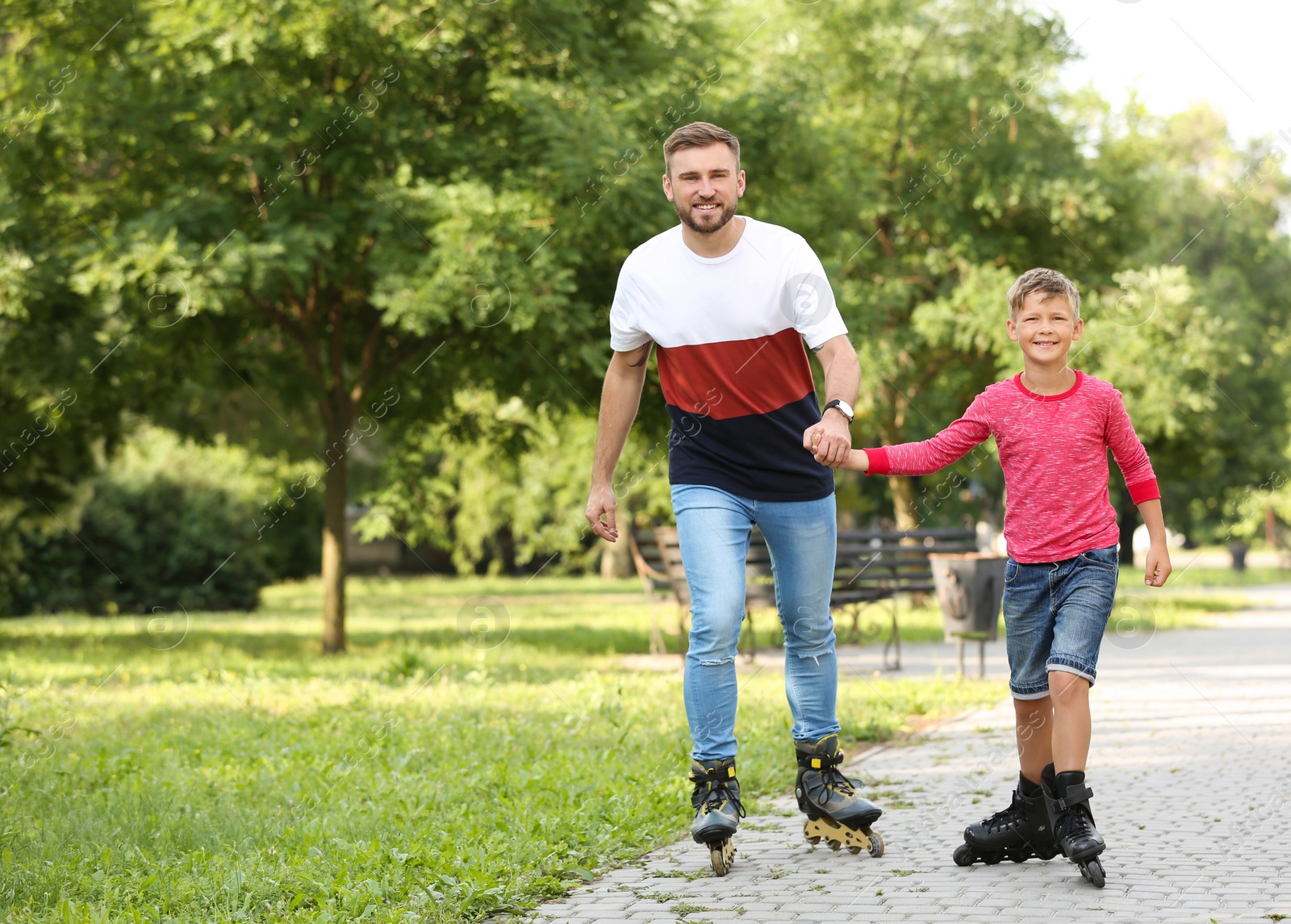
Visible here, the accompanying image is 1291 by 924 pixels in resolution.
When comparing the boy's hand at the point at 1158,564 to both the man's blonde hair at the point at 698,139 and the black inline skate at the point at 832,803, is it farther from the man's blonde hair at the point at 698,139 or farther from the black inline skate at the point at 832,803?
the man's blonde hair at the point at 698,139

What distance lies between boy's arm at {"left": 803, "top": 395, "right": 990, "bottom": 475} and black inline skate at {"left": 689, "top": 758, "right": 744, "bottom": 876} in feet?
3.36

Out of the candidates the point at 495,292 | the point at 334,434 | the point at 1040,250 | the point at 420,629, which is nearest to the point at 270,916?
the point at 495,292

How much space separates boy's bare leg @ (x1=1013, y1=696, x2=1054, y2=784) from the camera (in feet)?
13.9

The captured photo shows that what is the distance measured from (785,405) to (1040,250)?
17.0 m

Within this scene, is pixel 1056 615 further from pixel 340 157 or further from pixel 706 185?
pixel 340 157

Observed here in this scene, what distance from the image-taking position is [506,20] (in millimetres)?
11578

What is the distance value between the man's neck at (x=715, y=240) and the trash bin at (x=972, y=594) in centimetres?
608

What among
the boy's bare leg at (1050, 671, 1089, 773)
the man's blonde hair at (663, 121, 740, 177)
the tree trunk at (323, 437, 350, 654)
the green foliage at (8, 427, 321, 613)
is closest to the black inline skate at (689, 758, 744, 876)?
the boy's bare leg at (1050, 671, 1089, 773)

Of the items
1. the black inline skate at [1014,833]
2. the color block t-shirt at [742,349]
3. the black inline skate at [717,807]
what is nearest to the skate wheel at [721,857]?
the black inline skate at [717,807]

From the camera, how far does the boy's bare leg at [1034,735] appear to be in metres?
4.22

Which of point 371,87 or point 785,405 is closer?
point 785,405

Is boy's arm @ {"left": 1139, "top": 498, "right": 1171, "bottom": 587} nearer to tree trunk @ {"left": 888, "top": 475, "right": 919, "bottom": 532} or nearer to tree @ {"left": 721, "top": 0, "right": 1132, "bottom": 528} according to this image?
tree @ {"left": 721, "top": 0, "right": 1132, "bottom": 528}

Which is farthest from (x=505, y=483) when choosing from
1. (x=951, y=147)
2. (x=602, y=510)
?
(x=602, y=510)

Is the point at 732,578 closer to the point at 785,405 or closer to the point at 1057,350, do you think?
the point at 785,405
